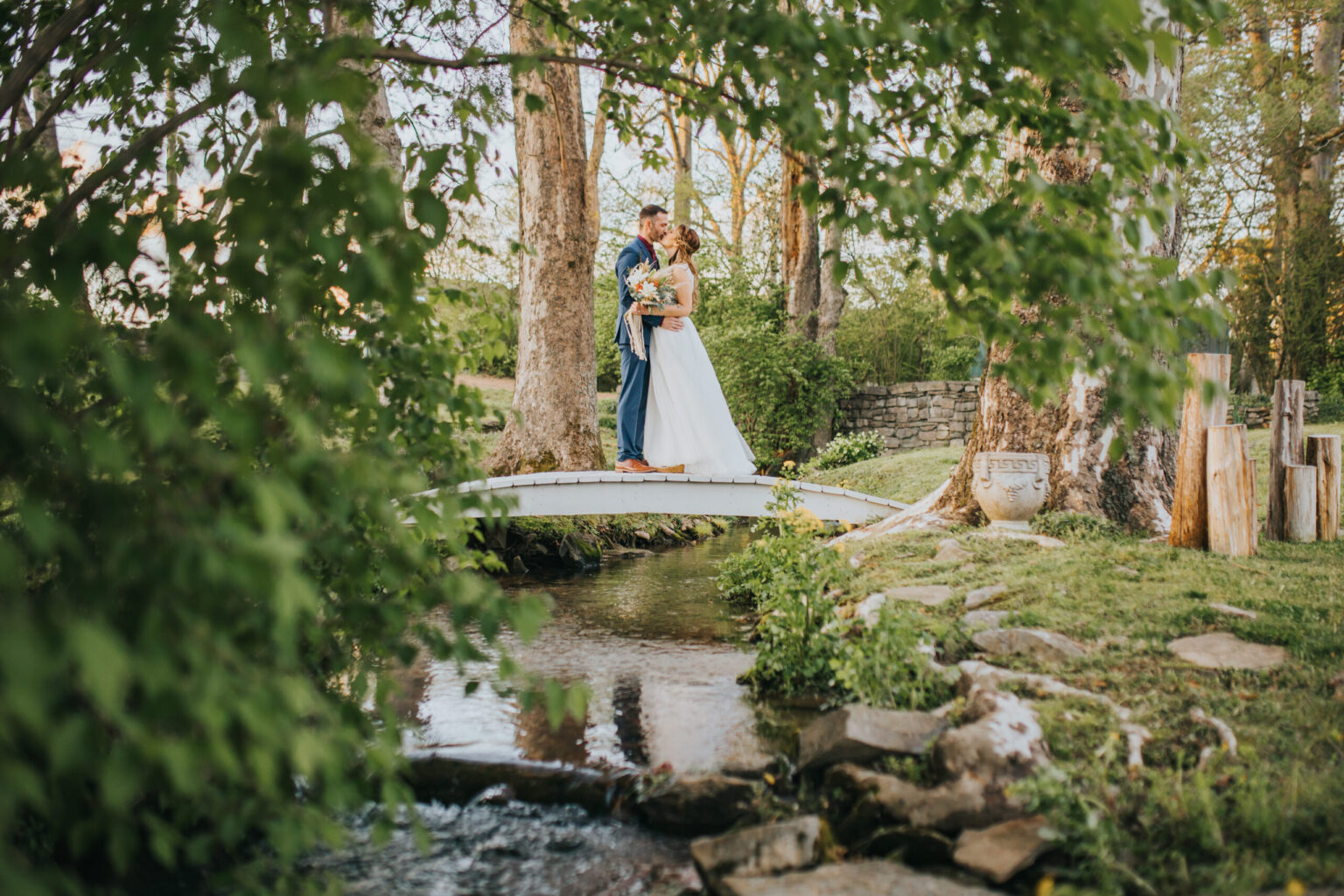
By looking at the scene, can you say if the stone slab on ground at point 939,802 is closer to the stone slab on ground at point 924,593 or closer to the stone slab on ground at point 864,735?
the stone slab on ground at point 864,735

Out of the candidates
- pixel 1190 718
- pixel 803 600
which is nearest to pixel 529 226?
pixel 803 600

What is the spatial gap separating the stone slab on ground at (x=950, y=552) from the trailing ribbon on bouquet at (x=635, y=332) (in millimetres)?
3456

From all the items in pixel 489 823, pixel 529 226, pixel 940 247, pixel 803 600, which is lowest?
pixel 489 823

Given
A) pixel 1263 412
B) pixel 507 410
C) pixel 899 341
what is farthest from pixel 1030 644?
pixel 899 341

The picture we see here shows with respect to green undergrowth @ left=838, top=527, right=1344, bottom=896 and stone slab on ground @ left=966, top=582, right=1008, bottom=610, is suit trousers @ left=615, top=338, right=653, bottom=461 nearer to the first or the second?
green undergrowth @ left=838, top=527, right=1344, bottom=896

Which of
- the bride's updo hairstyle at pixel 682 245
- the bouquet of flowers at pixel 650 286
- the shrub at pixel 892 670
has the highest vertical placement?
the bride's updo hairstyle at pixel 682 245

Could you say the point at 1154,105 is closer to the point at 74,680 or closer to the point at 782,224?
the point at 74,680

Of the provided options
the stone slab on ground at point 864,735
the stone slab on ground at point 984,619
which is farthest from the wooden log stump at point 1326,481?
the stone slab on ground at point 864,735

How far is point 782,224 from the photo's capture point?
15.0 metres

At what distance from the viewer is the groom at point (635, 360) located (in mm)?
7648

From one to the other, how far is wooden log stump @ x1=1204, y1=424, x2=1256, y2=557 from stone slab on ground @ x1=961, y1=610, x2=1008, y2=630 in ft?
5.82

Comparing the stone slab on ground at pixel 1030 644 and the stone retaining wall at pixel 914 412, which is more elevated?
the stone retaining wall at pixel 914 412

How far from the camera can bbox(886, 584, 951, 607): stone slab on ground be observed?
4136mm

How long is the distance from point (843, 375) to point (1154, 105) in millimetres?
12819
